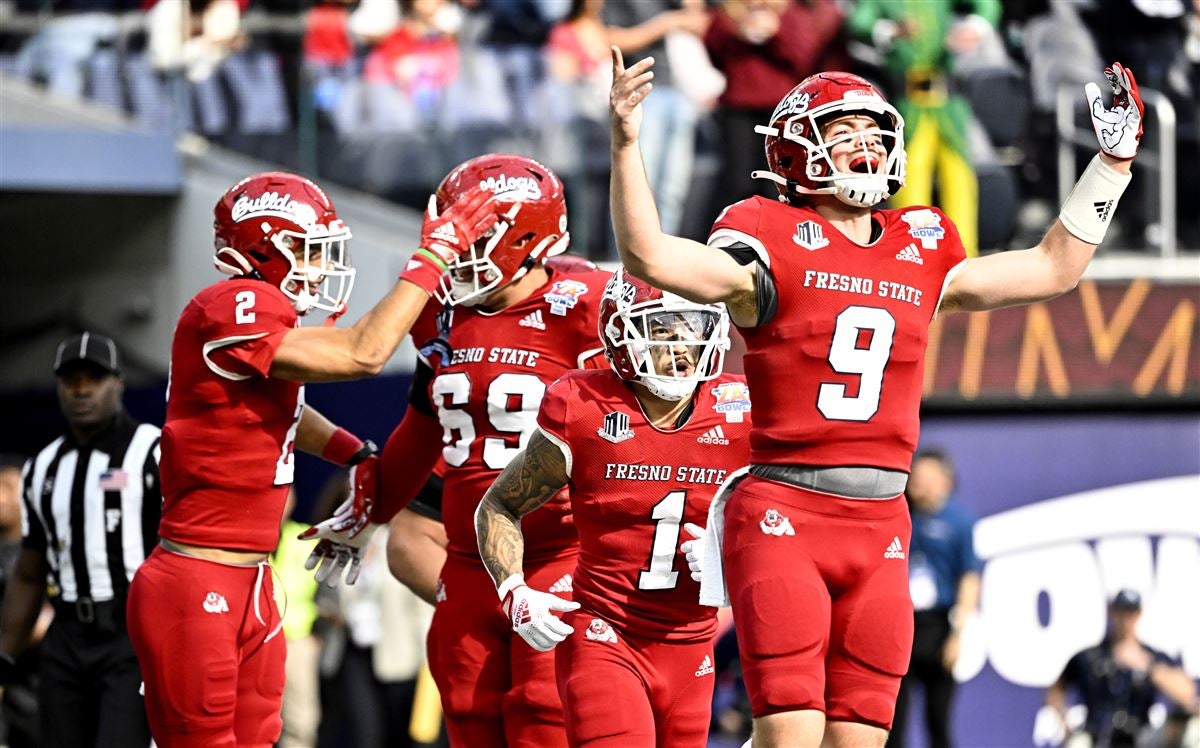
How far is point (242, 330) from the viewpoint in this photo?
615 cm

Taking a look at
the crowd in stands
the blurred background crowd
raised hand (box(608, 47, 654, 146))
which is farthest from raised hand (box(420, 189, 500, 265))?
the crowd in stands

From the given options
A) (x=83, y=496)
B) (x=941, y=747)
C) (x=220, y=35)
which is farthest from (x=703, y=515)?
(x=220, y=35)

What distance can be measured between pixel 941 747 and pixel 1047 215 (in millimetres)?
3073

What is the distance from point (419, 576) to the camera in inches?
297

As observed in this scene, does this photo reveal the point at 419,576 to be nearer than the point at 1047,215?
Yes

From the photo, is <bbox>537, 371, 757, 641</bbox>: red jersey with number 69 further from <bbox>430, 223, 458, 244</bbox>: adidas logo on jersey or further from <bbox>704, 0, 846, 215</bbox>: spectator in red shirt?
<bbox>704, 0, 846, 215</bbox>: spectator in red shirt

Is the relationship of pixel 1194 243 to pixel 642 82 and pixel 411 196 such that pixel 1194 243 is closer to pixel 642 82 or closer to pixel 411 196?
pixel 411 196

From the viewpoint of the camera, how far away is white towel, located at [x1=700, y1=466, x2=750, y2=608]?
5.58 metres

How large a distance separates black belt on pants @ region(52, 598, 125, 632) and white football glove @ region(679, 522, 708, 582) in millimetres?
2664

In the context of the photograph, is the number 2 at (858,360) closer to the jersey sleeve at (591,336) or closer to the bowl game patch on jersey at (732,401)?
the bowl game patch on jersey at (732,401)

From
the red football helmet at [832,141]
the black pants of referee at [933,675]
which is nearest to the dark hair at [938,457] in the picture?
the black pants of referee at [933,675]

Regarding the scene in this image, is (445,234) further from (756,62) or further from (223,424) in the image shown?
(756,62)

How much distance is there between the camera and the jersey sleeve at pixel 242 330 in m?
6.16

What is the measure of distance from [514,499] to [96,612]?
2.30 m
